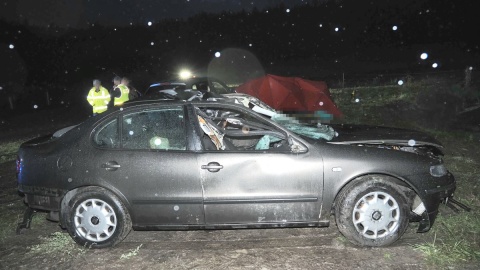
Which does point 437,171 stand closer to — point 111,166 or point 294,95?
point 111,166

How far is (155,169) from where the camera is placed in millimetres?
4215

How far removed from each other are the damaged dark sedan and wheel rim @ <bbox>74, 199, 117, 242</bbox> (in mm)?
11

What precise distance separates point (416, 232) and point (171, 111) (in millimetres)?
2964

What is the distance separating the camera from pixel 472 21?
30562 mm

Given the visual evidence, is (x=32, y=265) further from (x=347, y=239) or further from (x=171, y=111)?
(x=347, y=239)

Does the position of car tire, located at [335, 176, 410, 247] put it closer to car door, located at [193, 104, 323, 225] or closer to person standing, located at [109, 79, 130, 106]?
car door, located at [193, 104, 323, 225]

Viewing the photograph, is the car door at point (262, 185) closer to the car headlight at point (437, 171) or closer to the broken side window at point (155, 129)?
the broken side window at point (155, 129)

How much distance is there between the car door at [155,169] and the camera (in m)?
4.18

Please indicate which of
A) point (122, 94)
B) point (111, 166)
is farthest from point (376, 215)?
point (122, 94)

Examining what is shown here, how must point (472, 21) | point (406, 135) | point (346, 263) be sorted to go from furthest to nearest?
point (472, 21)
point (406, 135)
point (346, 263)

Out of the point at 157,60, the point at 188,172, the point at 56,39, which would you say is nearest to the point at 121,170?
the point at 188,172

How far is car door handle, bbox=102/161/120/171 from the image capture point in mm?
4238

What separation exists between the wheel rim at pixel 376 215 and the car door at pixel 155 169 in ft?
5.38

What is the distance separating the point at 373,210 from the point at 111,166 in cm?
Result: 276
